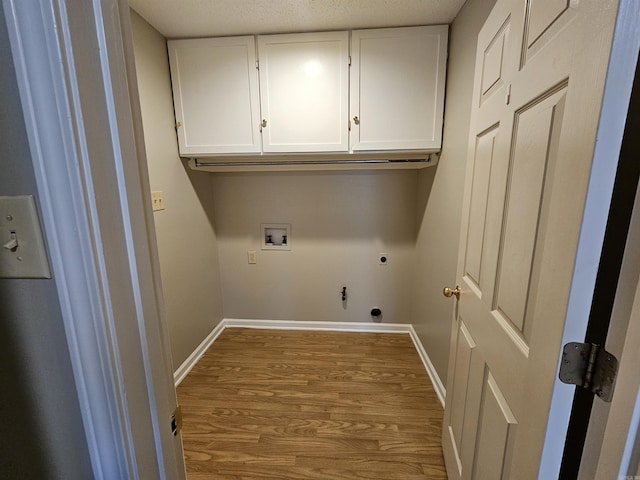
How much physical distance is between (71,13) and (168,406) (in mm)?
651

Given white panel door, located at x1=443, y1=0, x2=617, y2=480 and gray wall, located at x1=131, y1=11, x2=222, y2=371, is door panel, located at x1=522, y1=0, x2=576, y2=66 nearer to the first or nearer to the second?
white panel door, located at x1=443, y1=0, x2=617, y2=480

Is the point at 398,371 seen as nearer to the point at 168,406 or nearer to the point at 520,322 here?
the point at 520,322

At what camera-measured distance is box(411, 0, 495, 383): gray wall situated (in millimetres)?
1480

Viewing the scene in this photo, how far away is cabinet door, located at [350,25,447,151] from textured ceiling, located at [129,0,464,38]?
0.08 metres

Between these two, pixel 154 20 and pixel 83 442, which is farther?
pixel 154 20

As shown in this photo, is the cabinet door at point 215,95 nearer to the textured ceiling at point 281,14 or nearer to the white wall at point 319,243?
the textured ceiling at point 281,14

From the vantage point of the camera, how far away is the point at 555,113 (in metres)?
0.58

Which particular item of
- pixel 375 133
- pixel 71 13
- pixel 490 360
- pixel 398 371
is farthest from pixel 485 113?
pixel 398 371

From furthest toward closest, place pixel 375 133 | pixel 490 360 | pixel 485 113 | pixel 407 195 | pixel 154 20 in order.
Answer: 1. pixel 407 195
2. pixel 375 133
3. pixel 154 20
4. pixel 485 113
5. pixel 490 360

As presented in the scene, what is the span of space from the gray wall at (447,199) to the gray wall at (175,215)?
5.92 feet

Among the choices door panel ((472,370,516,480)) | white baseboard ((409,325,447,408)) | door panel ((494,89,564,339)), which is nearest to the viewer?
door panel ((494,89,564,339))

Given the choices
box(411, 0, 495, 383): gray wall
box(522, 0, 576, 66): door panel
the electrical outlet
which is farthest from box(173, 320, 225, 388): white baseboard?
box(522, 0, 576, 66): door panel

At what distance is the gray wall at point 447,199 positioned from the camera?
1.48 m

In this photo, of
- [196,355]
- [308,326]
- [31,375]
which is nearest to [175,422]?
[31,375]
